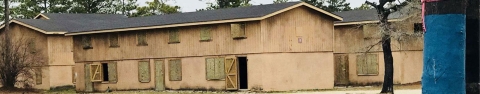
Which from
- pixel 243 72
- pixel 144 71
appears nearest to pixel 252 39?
pixel 243 72

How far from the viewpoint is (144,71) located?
33.9 m

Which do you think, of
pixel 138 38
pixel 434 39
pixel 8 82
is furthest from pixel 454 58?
pixel 8 82

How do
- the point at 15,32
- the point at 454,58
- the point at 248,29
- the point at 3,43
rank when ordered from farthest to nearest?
the point at 15,32 → the point at 3,43 → the point at 248,29 → the point at 454,58

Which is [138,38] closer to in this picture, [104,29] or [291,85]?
[104,29]

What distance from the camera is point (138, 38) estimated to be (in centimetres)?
3406

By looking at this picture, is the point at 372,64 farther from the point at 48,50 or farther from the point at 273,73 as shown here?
the point at 48,50

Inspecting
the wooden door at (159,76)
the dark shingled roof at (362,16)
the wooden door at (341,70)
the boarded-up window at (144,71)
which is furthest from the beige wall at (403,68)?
the boarded-up window at (144,71)

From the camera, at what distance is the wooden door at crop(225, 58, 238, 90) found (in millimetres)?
29672

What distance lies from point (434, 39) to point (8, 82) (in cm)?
3474

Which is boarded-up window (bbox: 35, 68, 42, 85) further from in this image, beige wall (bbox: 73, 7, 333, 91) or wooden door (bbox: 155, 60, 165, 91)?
wooden door (bbox: 155, 60, 165, 91)

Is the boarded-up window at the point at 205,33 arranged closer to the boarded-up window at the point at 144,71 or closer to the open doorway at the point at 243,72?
the open doorway at the point at 243,72

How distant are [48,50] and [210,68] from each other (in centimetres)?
1436

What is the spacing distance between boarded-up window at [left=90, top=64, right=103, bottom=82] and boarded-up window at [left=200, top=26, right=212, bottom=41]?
7.66 metres

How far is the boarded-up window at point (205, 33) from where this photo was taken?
100 feet
